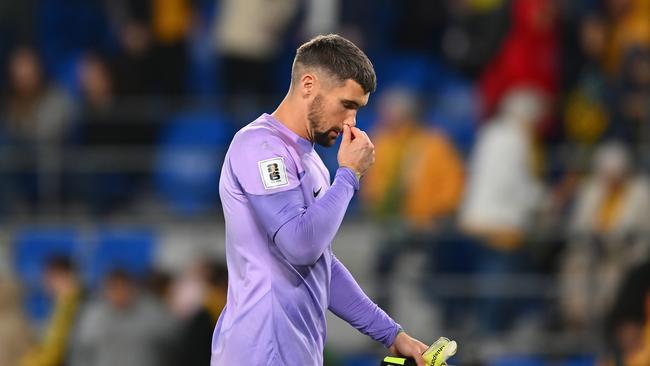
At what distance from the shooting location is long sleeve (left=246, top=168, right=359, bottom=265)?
4293mm

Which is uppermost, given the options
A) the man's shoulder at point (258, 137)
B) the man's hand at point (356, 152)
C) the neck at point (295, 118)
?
the neck at point (295, 118)

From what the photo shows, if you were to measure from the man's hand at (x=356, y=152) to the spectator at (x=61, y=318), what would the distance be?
20.5ft

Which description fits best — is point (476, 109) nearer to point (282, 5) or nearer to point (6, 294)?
point (282, 5)

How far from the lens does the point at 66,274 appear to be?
10.5 m

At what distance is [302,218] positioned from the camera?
4305 mm

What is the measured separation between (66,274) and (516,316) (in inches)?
124

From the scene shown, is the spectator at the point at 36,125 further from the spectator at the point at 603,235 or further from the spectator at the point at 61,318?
the spectator at the point at 603,235

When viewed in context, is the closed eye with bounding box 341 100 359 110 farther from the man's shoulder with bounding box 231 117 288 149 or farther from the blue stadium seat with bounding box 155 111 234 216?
the blue stadium seat with bounding box 155 111 234 216

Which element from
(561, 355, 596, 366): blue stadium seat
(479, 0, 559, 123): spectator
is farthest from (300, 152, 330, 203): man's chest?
(479, 0, 559, 123): spectator

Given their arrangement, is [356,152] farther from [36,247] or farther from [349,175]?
[36,247]

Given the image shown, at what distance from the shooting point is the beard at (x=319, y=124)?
4.53 meters

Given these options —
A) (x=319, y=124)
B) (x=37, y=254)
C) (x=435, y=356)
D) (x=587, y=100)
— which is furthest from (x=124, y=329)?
(x=319, y=124)

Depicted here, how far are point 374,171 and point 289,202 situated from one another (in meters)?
6.21

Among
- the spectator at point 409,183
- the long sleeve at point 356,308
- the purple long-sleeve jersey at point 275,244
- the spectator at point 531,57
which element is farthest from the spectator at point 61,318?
the purple long-sleeve jersey at point 275,244
